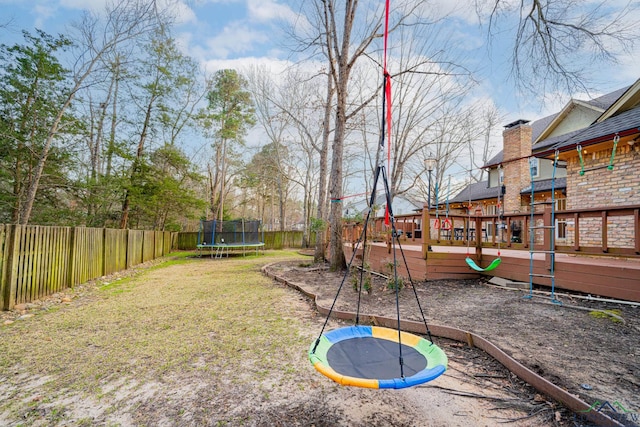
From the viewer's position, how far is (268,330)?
10.6ft

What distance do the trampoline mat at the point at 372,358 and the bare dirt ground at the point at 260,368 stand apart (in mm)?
286

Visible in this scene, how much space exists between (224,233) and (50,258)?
26.9ft

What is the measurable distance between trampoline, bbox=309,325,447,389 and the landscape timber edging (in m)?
0.77

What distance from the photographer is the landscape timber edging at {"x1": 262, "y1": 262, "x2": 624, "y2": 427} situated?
5.34ft

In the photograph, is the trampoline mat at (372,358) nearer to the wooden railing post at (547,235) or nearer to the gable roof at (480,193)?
the wooden railing post at (547,235)

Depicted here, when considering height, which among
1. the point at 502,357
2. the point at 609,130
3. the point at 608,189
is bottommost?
the point at 502,357

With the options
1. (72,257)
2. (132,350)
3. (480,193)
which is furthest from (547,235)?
(480,193)

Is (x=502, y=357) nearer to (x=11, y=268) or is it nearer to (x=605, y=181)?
(x=11, y=268)

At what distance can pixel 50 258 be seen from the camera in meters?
4.64

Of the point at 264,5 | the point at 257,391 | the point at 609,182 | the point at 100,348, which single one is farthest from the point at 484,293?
the point at 264,5

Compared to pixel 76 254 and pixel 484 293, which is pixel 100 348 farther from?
pixel 484 293

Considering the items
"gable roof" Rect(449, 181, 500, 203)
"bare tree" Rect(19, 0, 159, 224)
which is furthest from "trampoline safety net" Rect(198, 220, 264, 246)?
"gable roof" Rect(449, 181, 500, 203)

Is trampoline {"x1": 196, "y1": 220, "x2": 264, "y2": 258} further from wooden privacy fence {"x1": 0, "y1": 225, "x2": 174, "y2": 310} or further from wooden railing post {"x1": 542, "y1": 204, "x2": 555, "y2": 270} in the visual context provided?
Answer: wooden railing post {"x1": 542, "y1": 204, "x2": 555, "y2": 270}

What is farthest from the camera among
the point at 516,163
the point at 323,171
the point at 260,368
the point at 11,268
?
the point at 516,163
